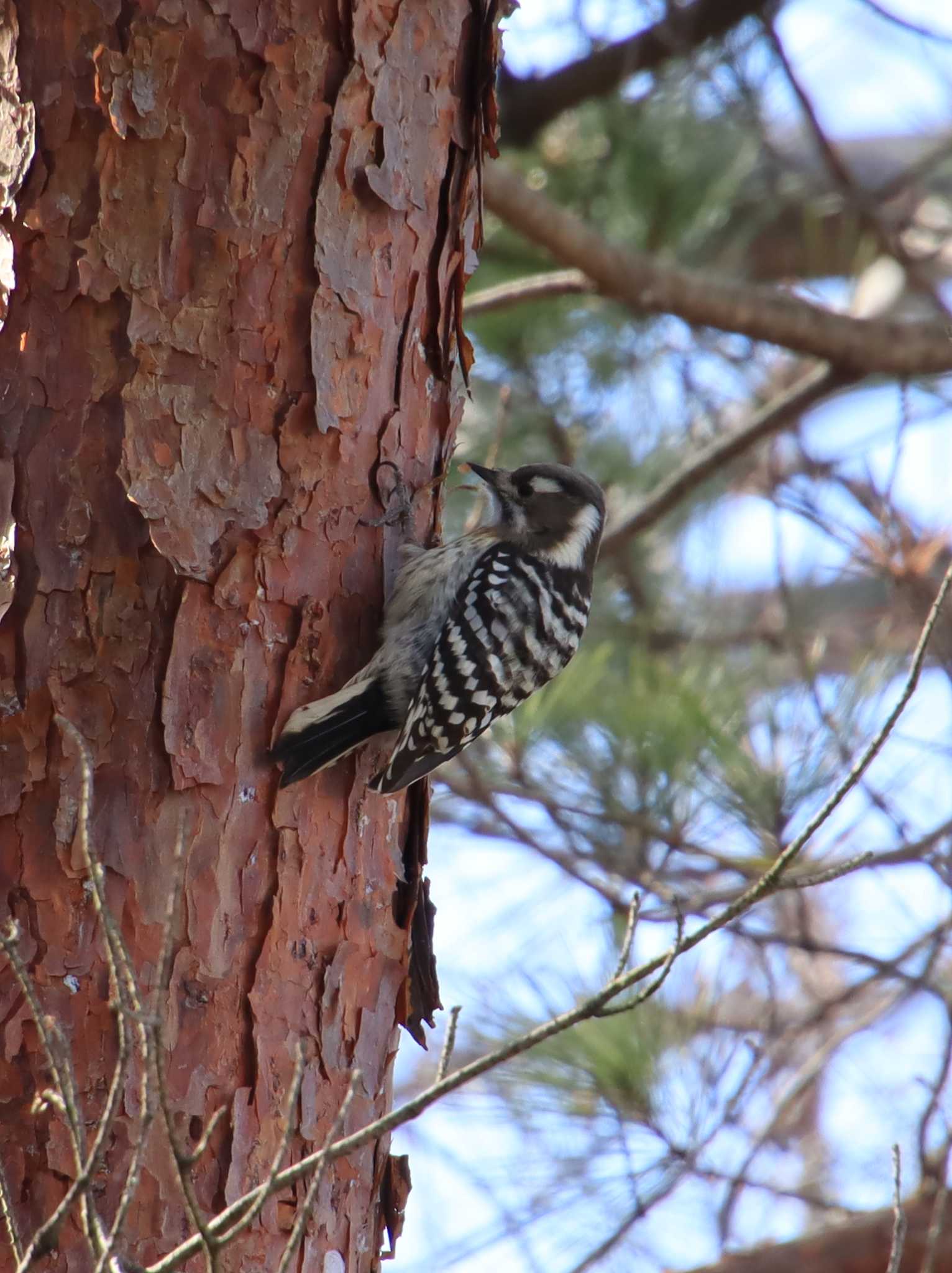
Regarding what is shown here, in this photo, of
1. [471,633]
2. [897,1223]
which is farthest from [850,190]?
[897,1223]

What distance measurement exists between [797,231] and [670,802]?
131 inches

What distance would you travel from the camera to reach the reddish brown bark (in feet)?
6.03

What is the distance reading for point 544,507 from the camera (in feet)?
10.9

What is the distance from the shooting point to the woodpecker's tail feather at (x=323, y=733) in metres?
1.99

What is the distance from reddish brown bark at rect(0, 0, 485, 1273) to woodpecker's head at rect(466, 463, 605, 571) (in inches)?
43.3

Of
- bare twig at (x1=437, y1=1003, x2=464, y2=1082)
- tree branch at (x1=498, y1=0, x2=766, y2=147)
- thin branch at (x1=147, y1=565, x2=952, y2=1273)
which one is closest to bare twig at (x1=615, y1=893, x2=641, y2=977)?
thin branch at (x1=147, y1=565, x2=952, y2=1273)

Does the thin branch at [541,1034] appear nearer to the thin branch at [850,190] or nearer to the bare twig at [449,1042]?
the bare twig at [449,1042]

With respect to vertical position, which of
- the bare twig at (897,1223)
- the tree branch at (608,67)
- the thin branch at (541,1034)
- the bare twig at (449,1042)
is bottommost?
the bare twig at (897,1223)

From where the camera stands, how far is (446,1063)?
5.02ft

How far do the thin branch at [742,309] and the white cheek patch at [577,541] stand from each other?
0.69 m

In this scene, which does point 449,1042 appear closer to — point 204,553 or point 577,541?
point 204,553

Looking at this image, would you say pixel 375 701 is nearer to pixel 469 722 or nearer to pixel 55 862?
pixel 469 722

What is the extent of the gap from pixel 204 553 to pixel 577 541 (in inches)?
58.9

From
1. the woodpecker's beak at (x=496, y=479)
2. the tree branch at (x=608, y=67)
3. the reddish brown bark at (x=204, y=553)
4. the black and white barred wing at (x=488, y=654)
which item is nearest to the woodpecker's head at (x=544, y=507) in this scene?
the woodpecker's beak at (x=496, y=479)
